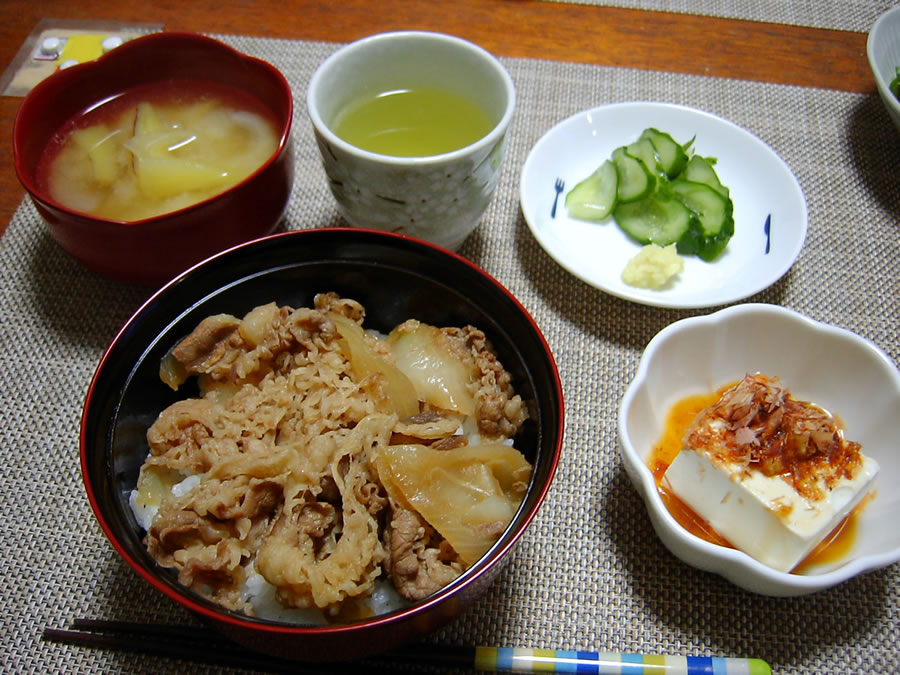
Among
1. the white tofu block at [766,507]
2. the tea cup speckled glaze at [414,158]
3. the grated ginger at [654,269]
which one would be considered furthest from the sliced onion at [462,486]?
the grated ginger at [654,269]

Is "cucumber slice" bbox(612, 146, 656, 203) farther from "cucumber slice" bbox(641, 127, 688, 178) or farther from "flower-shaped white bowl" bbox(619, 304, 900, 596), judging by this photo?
"flower-shaped white bowl" bbox(619, 304, 900, 596)

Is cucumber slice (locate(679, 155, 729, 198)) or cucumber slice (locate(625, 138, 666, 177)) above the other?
cucumber slice (locate(625, 138, 666, 177))

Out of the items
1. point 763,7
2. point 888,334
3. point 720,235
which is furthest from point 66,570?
point 763,7

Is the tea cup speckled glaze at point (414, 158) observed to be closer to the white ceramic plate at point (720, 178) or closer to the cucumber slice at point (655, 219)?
the white ceramic plate at point (720, 178)

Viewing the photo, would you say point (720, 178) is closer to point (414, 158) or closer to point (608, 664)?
point (414, 158)

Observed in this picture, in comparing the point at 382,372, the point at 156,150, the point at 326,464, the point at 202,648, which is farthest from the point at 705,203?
the point at 202,648

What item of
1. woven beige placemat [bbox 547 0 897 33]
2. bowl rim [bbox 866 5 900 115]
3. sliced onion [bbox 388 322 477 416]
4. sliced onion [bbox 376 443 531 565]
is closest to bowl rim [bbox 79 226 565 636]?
sliced onion [bbox 376 443 531 565]
